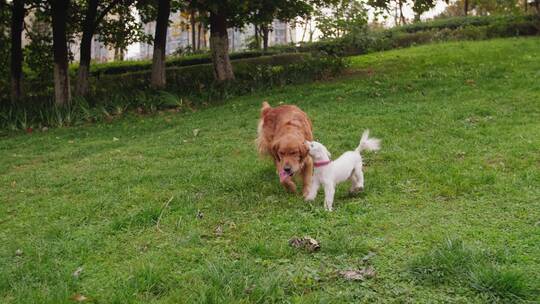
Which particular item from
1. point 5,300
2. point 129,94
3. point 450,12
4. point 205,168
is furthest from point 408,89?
point 450,12

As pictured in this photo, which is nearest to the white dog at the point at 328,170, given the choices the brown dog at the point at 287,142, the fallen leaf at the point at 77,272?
the brown dog at the point at 287,142

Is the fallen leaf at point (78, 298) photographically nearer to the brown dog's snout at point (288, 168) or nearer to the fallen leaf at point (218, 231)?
the fallen leaf at point (218, 231)

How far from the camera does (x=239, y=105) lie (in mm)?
13102

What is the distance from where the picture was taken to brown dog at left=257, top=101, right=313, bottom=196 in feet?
18.2

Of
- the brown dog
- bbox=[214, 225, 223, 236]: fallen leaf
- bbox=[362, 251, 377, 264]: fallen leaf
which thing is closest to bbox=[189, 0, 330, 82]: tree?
the brown dog

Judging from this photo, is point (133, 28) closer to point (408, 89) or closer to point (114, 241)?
point (408, 89)

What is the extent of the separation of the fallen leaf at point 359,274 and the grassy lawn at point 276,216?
0.19 ft

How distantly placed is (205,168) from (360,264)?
4.06 m

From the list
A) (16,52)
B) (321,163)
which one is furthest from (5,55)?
(321,163)

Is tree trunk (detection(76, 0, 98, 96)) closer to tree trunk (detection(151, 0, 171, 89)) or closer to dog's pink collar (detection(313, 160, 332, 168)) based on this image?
tree trunk (detection(151, 0, 171, 89))

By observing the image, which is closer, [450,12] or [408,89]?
[408,89]

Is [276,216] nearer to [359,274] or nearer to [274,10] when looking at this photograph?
[359,274]

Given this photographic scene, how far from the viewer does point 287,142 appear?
556 cm

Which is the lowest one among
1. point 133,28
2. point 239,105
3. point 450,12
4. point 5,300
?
point 5,300
